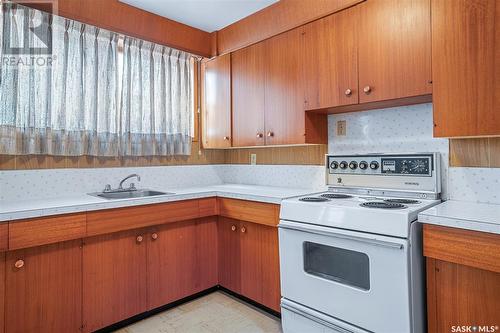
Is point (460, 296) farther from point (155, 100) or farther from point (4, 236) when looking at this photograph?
point (155, 100)

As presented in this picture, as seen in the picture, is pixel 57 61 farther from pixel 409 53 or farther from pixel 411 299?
pixel 411 299

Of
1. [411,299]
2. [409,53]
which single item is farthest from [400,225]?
[409,53]

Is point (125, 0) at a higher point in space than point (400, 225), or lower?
higher

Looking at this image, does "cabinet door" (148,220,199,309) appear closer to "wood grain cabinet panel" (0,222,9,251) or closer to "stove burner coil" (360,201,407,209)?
"wood grain cabinet panel" (0,222,9,251)

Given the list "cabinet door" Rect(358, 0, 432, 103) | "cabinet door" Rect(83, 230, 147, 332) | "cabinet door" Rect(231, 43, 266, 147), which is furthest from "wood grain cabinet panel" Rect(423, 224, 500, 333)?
"cabinet door" Rect(83, 230, 147, 332)

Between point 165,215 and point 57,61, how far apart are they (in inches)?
54.5

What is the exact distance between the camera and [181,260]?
8.16 feet

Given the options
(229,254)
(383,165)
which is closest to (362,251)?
(383,165)

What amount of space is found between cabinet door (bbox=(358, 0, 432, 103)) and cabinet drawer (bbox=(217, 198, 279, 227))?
0.97m

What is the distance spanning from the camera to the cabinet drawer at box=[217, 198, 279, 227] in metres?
2.19

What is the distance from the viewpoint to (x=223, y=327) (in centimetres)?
216

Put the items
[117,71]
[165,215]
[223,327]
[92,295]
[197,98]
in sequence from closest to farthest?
[92,295] → [223,327] → [165,215] → [117,71] → [197,98]

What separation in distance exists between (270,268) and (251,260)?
0.67ft
